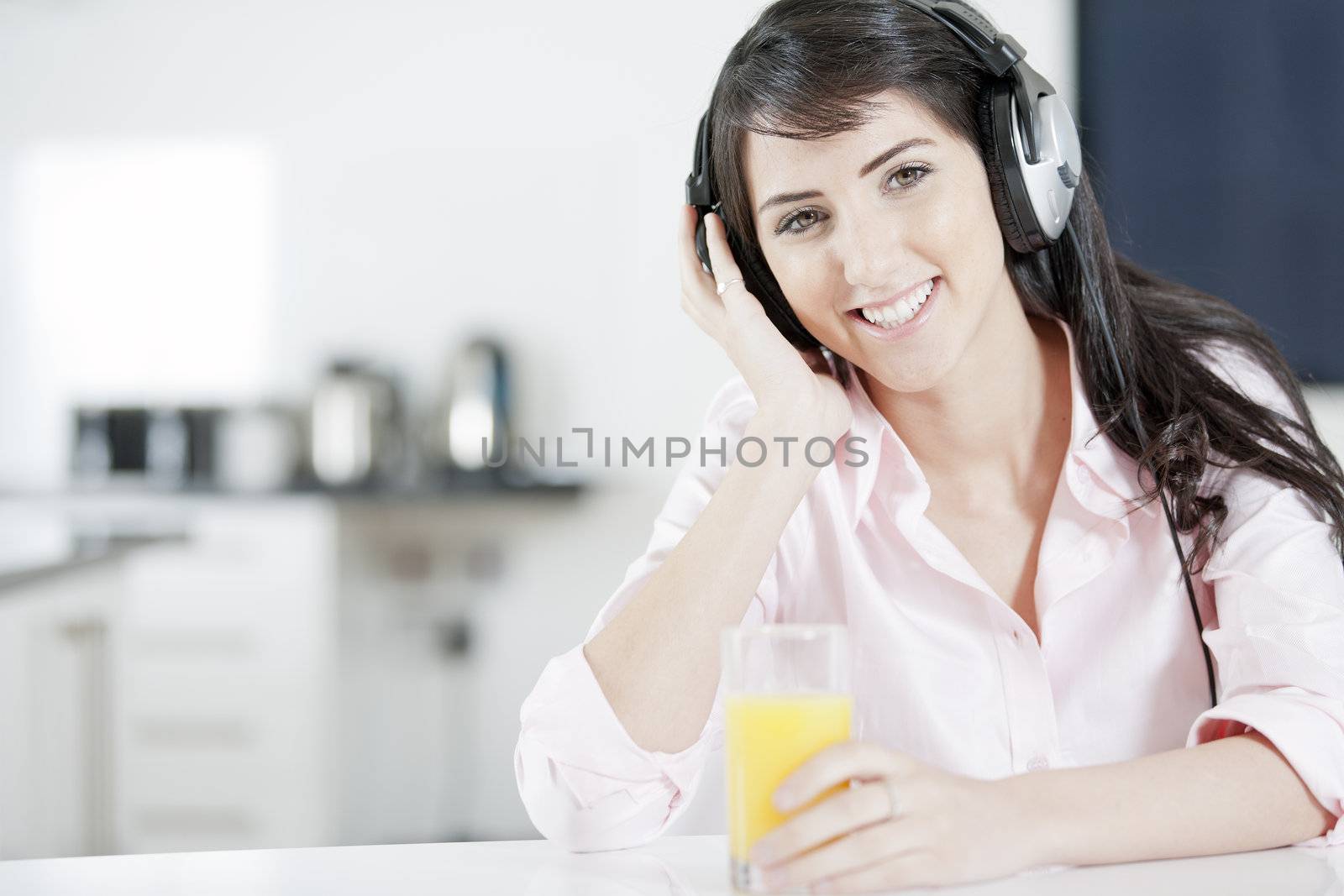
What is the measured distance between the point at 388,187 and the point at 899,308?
241 centimetres

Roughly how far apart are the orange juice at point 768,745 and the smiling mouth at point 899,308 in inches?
17.4

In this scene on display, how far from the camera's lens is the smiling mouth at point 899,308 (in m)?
0.98

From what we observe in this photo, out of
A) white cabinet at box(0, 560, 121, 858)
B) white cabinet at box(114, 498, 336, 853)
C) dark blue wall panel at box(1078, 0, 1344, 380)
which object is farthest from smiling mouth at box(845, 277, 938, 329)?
Result: white cabinet at box(114, 498, 336, 853)

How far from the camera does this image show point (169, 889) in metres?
0.64

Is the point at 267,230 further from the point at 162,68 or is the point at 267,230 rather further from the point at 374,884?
the point at 374,884

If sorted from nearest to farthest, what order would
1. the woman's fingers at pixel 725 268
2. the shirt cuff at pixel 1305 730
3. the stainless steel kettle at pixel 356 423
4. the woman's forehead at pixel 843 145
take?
the shirt cuff at pixel 1305 730 < the woman's forehead at pixel 843 145 < the woman's fingers at pixel 725 268 < the stainless steel kettle at pixel 356 423

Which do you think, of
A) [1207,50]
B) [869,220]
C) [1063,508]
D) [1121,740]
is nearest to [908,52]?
[869,220]

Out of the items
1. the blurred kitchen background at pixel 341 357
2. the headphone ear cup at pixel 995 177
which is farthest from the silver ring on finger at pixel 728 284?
the blurred kitchen background at pixel 341 357


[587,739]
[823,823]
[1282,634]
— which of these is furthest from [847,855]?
[1282,634]

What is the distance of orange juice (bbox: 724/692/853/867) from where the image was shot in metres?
0.62

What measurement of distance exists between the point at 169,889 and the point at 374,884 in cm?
11

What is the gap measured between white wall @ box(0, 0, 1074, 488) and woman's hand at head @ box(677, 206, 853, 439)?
188cm

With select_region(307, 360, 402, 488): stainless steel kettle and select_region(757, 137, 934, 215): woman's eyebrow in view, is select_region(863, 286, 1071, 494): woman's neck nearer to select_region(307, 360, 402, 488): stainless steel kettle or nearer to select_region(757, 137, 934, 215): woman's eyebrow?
select_region(757, 137, 934, 215): woman's eyebrow

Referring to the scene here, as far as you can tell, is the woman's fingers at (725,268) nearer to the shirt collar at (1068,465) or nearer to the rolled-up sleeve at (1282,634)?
the shirt collar at (1068,465)
